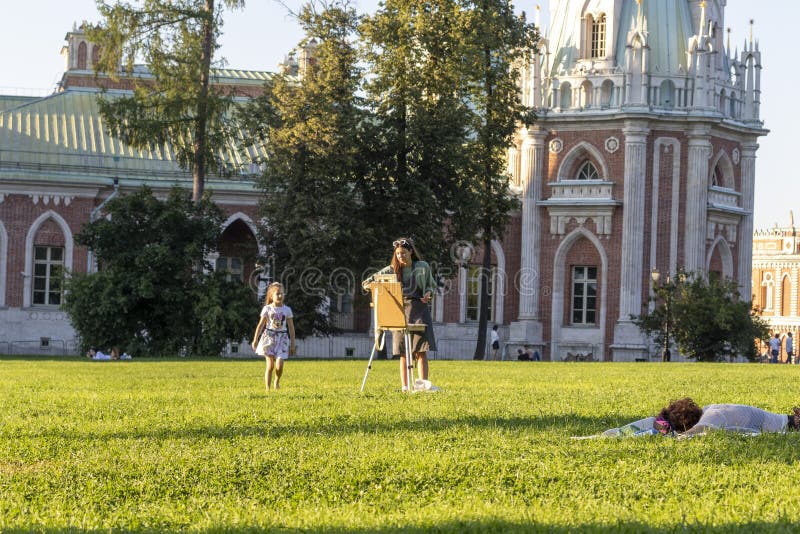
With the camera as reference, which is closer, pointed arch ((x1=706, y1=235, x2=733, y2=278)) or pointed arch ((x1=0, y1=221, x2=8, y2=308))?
pointed arch ((x1=0, y1=221, x2=8, y2=308))

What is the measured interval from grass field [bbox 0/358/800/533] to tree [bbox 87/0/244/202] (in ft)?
91.4

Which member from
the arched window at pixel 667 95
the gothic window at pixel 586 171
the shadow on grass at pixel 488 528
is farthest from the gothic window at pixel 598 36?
the shadow on grass at pixel 488 528

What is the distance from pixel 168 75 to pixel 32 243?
14.4m

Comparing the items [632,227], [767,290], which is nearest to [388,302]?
[632,227]

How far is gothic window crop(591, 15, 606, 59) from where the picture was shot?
5669 centimetres

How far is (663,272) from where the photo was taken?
53781mm

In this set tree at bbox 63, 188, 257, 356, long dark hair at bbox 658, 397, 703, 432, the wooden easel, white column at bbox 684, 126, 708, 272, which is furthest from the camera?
white column at bbox 684, 126, 708, 272

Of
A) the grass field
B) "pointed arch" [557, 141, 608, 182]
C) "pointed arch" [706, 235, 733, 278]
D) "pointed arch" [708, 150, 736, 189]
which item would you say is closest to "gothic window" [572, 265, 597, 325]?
"pointed arch" [557, 141, 608, 182]

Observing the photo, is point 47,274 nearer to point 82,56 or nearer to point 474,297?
point 82,56

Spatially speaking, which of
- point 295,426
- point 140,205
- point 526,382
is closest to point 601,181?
point 140,205

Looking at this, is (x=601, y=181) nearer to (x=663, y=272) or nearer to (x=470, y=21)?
(x=663, y=272)

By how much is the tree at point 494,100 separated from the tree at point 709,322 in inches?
241

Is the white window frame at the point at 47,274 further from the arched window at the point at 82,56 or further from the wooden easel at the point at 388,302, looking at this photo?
the wooden easel at the point at 388,302

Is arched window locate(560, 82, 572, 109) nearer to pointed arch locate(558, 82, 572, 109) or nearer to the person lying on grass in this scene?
pointed arch locate(558, 82, 572, 109)
